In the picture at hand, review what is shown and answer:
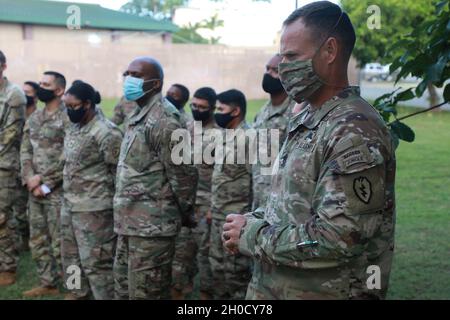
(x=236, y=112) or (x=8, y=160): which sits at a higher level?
(x=236, y=112)

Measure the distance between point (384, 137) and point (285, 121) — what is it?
248 centimetres

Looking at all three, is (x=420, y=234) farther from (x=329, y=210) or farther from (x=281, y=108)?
(x=329, y=210)

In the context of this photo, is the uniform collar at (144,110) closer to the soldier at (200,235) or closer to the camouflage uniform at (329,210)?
the soldier at (200,235)

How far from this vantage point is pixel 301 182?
1854 mm

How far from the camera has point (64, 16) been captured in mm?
27203

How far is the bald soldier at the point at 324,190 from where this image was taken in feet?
5.56

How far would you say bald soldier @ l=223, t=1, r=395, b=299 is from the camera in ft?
5.56

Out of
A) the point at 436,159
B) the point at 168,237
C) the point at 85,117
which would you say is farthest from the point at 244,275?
the point at 436,159

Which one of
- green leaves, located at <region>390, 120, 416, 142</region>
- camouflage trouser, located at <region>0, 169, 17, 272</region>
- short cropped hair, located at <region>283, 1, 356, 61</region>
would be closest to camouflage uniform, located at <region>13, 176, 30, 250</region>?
camouflage trouser, located at <region>0, 169, 17, 272</region>

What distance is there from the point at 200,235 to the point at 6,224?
1.89 m

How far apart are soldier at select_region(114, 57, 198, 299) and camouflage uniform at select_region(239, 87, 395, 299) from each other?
1706 millimetres

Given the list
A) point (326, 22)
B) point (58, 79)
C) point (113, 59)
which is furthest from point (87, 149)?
point (113, 59)

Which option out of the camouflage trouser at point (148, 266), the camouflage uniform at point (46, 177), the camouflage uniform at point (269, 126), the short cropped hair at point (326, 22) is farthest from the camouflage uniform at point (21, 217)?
the short cropped hair at point (326, 22)

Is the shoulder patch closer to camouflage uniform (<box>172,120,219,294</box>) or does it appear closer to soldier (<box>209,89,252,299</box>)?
soldier (<box>209,89,252,299</box>)
